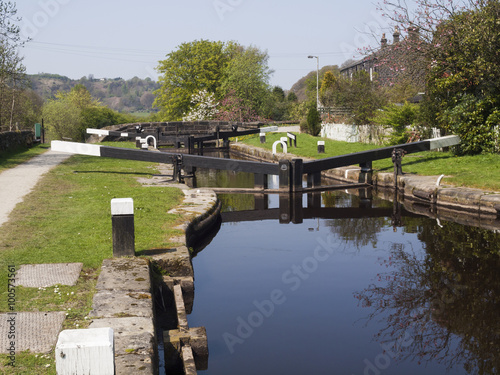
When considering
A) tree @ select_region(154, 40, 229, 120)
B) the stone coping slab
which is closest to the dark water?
Answer: the stone coping slab

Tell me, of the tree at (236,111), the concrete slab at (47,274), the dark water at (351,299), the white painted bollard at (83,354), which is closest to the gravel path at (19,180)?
the concrete slab at (47,274)

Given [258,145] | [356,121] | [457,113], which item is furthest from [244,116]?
[457,113]

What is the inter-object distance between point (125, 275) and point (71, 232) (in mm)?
2404

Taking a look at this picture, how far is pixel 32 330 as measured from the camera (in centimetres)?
450

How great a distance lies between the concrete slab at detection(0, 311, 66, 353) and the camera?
4203 mm

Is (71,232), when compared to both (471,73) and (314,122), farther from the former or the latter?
(314,122)

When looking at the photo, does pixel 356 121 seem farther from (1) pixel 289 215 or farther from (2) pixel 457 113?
(1) pixel 289 215

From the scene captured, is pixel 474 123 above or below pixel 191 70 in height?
below

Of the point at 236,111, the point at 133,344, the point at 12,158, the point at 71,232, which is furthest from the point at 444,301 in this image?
the point at 236,111

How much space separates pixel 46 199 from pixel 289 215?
4.97 metres

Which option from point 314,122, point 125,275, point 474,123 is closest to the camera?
point 125,275

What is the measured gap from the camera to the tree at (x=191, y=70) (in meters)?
53.7

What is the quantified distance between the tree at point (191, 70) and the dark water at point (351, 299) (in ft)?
145

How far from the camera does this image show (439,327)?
5.78 meters
